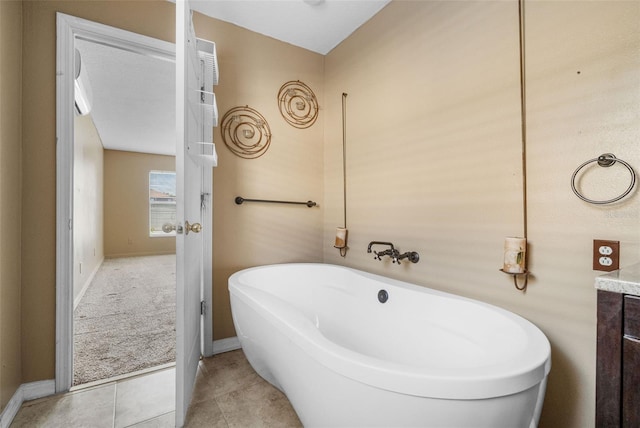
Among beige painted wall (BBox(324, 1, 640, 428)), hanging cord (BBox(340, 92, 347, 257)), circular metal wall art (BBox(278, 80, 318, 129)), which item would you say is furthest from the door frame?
beige painted wall (BBox(324, 1, 640, 428))

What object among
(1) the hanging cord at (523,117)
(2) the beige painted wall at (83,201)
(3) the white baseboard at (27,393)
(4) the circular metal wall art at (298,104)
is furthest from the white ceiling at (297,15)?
(3) the white baseboard at (27,393)

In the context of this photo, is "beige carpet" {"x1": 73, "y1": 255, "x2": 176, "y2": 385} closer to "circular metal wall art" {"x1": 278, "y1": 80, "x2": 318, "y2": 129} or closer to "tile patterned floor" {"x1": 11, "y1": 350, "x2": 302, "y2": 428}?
"tile patterned floor" {"x1": 11, "y1": 350, "x2": 302, "y2": 428}

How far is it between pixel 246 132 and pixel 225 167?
1.07 ft

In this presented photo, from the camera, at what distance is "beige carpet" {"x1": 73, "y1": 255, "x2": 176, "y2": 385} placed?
1.97 metres

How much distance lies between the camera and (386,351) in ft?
5.52

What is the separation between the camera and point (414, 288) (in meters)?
1.61

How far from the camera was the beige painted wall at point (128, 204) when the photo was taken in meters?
6.62

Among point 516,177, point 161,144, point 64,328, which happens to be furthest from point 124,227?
point 516,177

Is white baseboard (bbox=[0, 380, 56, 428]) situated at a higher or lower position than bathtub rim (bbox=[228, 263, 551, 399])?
lower

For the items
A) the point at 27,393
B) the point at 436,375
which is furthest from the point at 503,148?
the point at 27,393

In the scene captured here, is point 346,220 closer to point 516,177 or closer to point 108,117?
point 516,177

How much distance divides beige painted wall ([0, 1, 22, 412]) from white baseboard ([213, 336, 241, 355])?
1.03 meters

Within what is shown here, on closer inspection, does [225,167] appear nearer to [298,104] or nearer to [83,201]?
[298,104]

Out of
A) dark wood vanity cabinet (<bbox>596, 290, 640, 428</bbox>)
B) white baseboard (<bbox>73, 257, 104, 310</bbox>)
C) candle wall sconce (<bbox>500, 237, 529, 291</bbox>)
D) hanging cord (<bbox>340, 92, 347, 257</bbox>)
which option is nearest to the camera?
dark wood vanity cabinet (<bbox>596, 290, 640, 428</bbox>)
